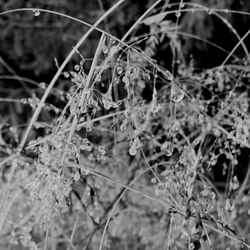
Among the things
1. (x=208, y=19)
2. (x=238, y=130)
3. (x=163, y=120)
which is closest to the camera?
(x=238, y=130)

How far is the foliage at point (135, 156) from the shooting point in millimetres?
896

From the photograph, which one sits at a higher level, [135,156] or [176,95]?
[176,95]

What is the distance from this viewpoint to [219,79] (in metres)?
1.48

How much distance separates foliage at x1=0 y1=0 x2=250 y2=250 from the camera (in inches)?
35.3

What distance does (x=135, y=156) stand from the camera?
1649mm

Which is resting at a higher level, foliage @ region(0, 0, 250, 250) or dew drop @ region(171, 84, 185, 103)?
dew drop @ region(171, 84, 185, 103)

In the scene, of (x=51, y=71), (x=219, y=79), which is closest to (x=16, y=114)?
(x=51, y=71)

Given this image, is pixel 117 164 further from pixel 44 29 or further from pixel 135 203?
pixel 44 29

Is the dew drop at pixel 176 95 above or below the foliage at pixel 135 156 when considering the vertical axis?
above

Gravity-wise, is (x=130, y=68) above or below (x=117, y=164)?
above

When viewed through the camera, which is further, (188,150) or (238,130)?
(188,150)

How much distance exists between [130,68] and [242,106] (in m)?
0.51

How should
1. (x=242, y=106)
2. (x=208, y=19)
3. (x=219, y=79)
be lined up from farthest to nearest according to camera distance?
(x=208, y=19)
(x=219, y=79)
(x=242, y=106)

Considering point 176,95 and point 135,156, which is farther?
point 135,156
